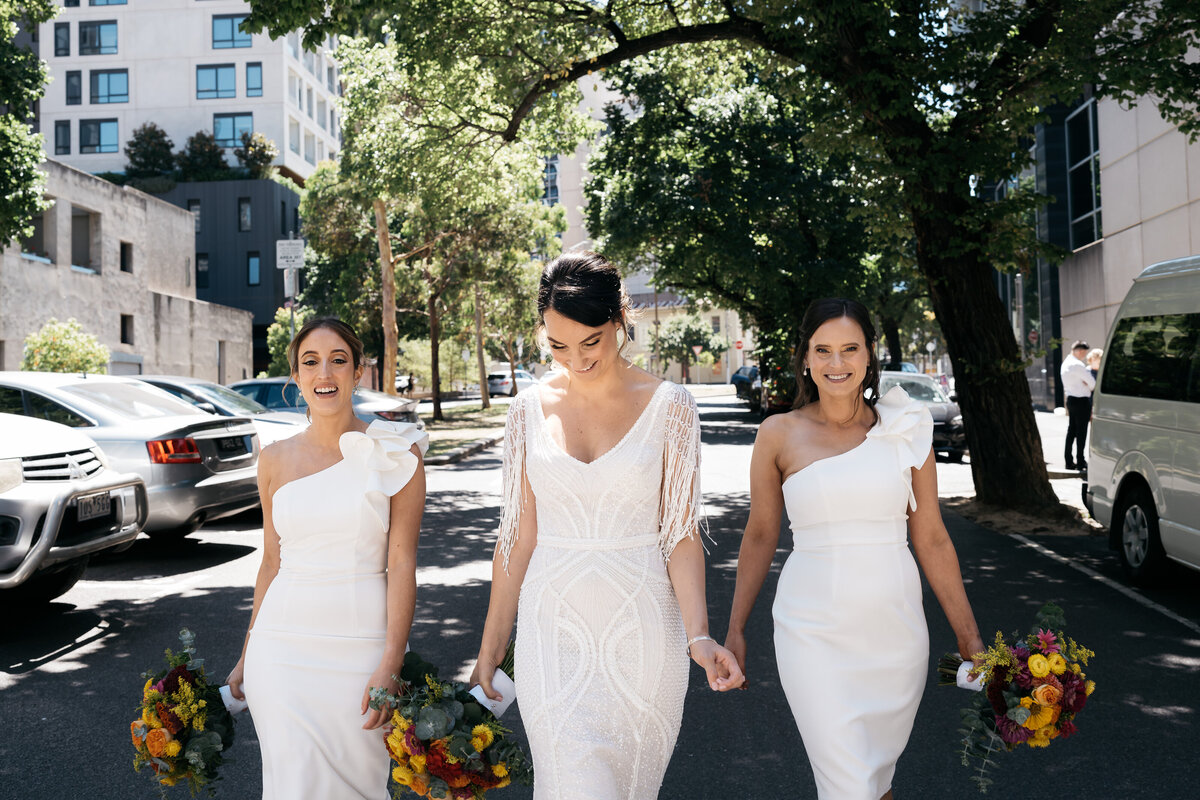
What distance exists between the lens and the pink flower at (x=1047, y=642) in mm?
3043

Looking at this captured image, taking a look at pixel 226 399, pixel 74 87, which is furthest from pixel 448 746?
pixel 74 87

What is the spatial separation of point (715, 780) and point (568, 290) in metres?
2.56

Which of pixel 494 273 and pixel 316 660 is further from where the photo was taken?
pixel 494 273

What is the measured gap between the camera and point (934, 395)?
66.4 ft

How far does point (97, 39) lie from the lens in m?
58.2

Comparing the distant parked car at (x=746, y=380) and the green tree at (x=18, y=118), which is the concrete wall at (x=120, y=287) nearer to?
the green tree at (x=18, y=118)

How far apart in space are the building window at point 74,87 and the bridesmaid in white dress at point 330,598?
63991 millimetres

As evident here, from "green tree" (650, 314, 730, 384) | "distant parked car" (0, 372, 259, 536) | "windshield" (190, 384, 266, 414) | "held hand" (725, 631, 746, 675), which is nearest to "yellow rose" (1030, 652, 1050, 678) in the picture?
"held hand" (725, 631, 746, 675)

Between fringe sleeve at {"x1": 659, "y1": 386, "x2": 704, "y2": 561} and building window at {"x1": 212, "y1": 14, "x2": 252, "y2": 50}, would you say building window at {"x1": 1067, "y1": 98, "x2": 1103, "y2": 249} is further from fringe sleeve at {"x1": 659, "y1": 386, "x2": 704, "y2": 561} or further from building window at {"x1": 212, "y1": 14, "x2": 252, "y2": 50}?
building window at {"x1": 212, "y1": 14, "x2": 252, "y2": 50}

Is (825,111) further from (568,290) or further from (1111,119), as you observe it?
(1111,119)

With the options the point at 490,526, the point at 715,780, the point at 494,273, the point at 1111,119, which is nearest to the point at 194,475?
the point at 490,526

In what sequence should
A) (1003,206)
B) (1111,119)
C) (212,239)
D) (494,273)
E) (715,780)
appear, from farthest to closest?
1. (212,239)
2. (494,273)
3. (1111,119)
4. (1003,206)
5. (715,780)

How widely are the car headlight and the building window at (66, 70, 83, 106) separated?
5970cm

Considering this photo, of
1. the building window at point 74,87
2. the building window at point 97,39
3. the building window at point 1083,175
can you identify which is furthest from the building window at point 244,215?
the building window at point 1083,175
